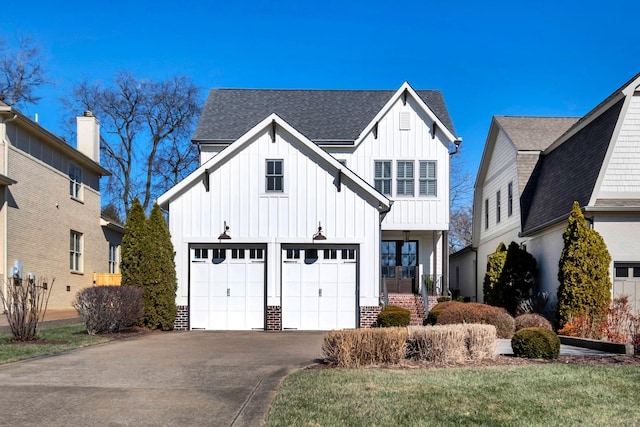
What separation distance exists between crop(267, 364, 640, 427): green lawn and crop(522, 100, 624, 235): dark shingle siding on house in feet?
32.1

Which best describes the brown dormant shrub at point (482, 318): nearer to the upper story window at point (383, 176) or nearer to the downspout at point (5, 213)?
the upper story window at point (383, 176)

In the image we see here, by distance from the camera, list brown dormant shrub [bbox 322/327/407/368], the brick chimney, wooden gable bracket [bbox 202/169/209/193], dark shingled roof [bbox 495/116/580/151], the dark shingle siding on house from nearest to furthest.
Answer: brown dormant shrub [bbox 322/327/407/368] → the dark shingle siding on house → wooden gable bracket [bbox 202/169/209/193] → dark shingled roof [bbox 495/116/580/151] → the brick chimney

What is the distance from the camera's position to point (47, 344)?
42.5ft

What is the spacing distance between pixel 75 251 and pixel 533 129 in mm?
20853

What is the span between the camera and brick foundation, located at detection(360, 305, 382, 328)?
18547 mm

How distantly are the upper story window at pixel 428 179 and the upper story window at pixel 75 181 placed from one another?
15.7m

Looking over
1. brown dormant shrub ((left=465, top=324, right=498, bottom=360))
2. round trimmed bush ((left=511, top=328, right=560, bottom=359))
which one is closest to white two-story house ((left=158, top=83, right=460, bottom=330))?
round trimmed bush ((left=511, top=328, right=560, bottom=359))

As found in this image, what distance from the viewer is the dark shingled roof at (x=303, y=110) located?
24.8 meters

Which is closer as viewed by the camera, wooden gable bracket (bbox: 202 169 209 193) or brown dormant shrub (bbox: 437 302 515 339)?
brown dormant shrub (bbox: 437 302 515 339)

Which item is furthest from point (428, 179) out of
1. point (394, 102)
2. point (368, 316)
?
point (368, 316)

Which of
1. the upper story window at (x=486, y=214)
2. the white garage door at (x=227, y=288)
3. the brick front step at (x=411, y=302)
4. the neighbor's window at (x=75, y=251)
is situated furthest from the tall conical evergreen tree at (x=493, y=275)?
the neighbor's window at (x=75, y=251)

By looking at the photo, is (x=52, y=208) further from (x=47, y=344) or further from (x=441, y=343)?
(x=441, y=343)

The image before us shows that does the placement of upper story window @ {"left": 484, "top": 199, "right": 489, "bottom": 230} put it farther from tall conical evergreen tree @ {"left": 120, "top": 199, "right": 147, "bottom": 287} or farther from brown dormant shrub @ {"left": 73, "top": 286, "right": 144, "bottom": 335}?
brown dormant shrub @ {"left": 73, "top": 286, "right": 144, "bottom": 335}

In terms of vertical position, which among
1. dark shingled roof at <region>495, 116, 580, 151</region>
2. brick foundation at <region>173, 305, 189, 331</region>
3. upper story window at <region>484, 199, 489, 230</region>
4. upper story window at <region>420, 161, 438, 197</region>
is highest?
dark shingled roof at <region>495, 116, 580, 151</region>
